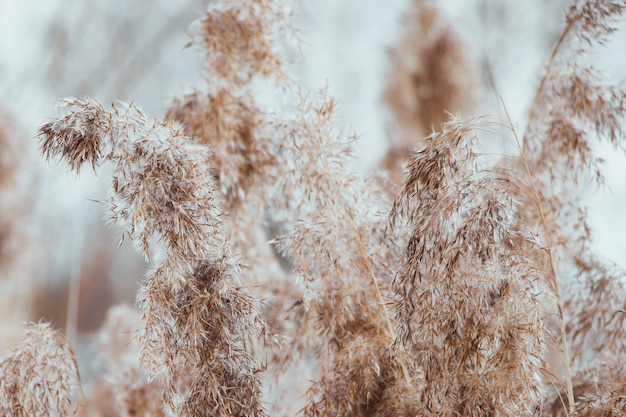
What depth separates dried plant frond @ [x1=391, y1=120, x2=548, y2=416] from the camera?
1.67 metres

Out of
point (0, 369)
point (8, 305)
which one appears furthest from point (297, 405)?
point (8, 305)

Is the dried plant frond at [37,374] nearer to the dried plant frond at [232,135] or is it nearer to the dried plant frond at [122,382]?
the dried plant frond at [122,382]

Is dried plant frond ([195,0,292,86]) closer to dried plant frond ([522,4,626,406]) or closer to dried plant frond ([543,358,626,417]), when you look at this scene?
dried plant frond ([522,4,626,406])

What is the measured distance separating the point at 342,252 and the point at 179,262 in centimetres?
57

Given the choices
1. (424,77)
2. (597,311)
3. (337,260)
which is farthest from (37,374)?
(424,77)

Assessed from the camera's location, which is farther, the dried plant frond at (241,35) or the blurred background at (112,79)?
the blurred background at (112,79)

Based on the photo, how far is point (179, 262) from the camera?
175cm

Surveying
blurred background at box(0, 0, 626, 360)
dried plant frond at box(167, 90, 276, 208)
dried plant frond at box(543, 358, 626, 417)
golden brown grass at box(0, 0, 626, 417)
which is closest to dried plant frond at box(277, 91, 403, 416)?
golden brown grass at box(0, 0, 626, 417)

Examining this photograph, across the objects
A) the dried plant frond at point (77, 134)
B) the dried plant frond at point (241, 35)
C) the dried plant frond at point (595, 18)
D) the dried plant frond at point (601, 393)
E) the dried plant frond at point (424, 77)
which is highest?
the dried plant frond at point (424, 77)

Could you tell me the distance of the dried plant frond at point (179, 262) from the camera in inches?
68.4

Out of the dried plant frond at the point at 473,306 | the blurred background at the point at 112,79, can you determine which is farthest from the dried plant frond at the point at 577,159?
the blurred background at the point at 112,79

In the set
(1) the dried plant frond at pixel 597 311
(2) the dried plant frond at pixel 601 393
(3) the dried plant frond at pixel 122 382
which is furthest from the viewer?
(3) the dried plant frond at pixel 122 382

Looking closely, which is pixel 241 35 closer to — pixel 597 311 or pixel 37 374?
pixel 37 374

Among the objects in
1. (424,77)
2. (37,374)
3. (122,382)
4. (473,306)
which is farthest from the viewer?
(424,77)
